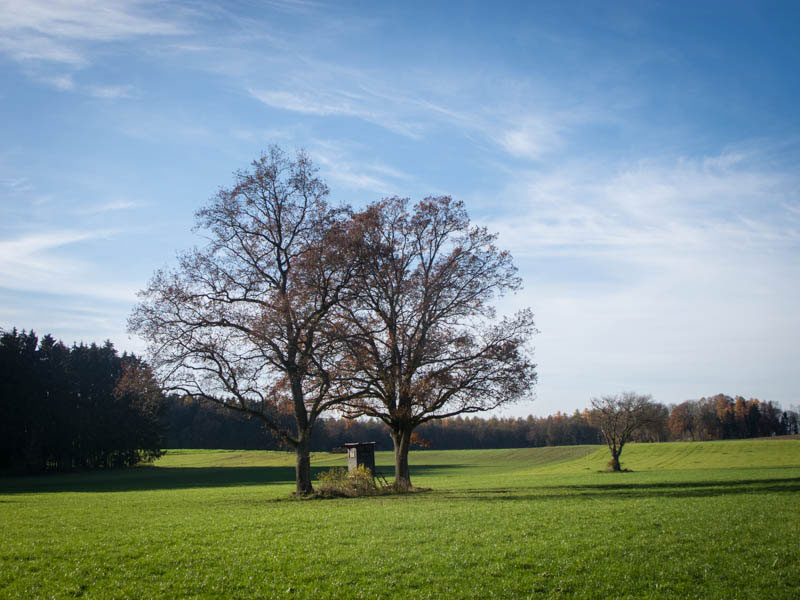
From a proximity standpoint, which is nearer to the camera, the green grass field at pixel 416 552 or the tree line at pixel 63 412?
the green grass field at pixel 416 552

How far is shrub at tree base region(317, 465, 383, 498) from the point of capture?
98.9ft

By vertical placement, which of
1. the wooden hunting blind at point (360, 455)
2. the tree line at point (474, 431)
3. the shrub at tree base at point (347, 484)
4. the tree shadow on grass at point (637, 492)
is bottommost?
the tree line at point (474, 431)

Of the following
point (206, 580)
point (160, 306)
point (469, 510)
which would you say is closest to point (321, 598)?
point (206, 580)

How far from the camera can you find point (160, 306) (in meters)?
28.3

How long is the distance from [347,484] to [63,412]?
58.4 m

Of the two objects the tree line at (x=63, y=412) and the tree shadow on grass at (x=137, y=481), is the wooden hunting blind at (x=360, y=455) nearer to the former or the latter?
the tree shadow on grass at (x=137, y=481)

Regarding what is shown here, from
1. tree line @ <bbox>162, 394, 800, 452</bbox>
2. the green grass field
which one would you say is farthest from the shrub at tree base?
tree line @ <bbox>162, 394, 800, 452</bbox>

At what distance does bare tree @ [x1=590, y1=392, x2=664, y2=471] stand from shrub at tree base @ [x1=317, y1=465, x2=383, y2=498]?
132 ft

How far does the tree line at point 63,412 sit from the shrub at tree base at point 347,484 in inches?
1616

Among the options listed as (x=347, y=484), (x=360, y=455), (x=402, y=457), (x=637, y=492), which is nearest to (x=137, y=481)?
(x=360, y=455)

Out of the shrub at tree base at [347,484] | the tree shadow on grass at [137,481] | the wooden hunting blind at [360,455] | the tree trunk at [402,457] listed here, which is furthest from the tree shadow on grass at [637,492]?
the tree shadow on grass at [137,481]

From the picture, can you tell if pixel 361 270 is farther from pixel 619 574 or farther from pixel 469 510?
pixel 619 574

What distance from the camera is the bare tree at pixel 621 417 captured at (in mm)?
62375

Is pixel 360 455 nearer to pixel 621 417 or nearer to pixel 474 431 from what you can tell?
pixel 621 417
